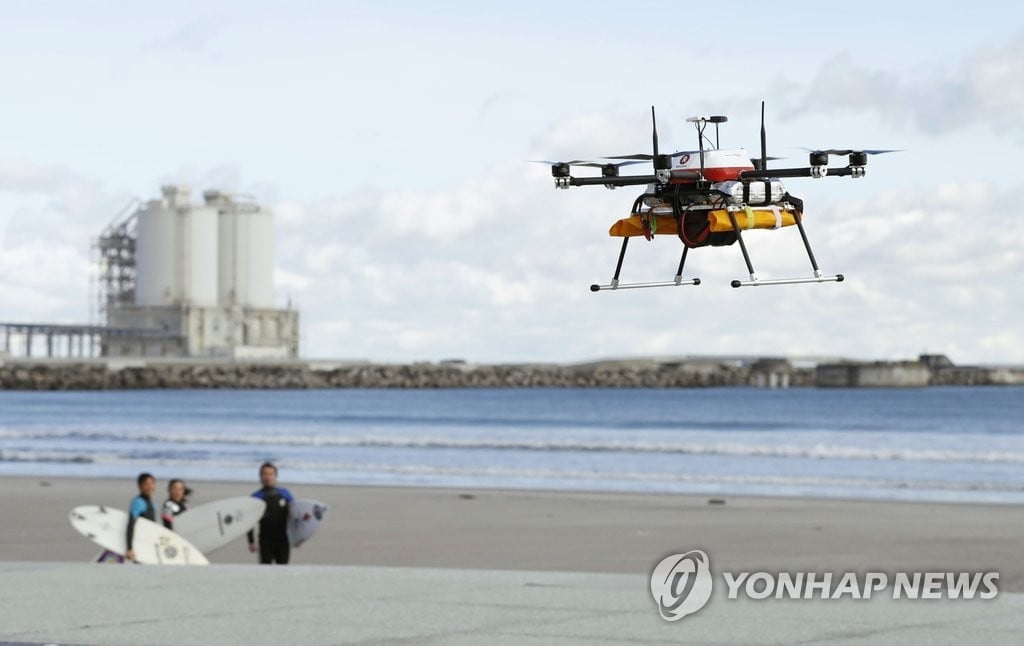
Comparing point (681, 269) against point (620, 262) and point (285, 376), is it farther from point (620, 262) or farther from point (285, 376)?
point (285, 376)

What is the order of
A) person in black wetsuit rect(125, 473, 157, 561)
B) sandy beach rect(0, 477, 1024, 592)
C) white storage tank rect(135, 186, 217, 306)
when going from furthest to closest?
white storage tank rect(135, 186, 217, 306), sandy beach rect(0, 477, 1024, 592), person in black wetsuit rect(125, 473, 157, 561)

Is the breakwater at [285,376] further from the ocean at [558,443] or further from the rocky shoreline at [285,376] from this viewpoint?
the ocean at [558,443]

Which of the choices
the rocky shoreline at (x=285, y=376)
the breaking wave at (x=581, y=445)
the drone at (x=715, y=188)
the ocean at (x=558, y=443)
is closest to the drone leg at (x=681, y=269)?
the drone at (x=715, y=188)

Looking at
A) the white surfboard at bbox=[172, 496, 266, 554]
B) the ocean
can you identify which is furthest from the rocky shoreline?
the white surfboard at bbox=[172, 496, 266, 554]

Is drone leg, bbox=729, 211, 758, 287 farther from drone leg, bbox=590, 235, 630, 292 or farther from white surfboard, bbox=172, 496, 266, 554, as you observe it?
white surfboard, bbox=172, 496, 266, 554

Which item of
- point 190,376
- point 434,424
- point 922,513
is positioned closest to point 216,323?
point 190,376

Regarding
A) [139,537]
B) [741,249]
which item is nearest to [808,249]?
[741,249]

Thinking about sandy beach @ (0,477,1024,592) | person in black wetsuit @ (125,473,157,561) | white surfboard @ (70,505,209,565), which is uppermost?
person in black wetsuit @ (125,473,157,561)

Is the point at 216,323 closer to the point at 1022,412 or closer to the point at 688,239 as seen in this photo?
the point at 1022,412
